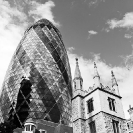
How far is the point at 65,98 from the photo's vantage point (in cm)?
2511

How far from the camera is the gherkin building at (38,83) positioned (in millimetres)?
22734

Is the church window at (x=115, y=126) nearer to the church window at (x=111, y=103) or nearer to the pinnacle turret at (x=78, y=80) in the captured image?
the church window at (x=111, y=103)

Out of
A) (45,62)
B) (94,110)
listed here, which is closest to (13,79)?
(45,62)

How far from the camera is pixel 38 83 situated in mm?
24203

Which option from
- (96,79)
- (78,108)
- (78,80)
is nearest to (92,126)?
(78,108)

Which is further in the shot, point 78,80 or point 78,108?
point 78,80

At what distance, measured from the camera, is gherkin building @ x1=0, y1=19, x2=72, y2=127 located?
22734 millimetres

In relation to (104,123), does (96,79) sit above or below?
above

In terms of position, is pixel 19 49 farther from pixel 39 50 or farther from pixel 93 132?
pixel 93 132

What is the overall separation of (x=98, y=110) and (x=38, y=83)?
9813mm

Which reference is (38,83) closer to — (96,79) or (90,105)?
(96,79)

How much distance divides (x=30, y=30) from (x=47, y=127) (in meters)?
14.9

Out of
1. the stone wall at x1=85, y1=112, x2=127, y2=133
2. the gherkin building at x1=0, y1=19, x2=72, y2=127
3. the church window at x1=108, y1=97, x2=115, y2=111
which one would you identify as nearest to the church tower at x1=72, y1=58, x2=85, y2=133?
the stone wall at x1=85, y1=112, x2=127, y2=133

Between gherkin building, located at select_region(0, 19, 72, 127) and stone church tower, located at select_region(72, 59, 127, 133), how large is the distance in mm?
5963
